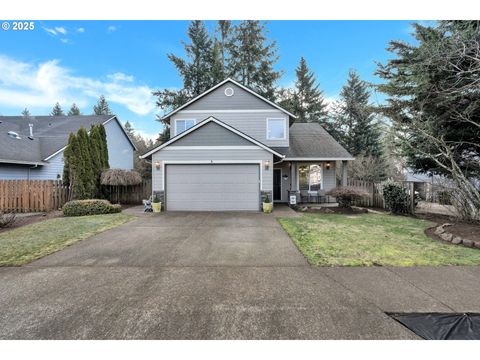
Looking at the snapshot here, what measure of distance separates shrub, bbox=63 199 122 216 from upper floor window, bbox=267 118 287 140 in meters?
9.01

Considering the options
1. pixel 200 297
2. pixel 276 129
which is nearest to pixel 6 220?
pixel 200 297

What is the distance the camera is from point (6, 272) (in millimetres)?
3711

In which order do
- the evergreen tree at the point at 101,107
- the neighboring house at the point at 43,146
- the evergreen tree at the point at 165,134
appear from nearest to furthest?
the neighboring house at the point at 43,146
the evergreen tree at the point at 165,134
the evergreen tree at the point at 101,107

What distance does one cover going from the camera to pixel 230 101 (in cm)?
1312

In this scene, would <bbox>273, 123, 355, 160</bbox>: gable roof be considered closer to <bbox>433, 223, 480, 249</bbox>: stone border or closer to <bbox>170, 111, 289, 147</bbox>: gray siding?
<bbox>170, 111, 289, 147</bbox>: gray siding

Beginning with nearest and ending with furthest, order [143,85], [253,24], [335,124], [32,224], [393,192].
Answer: [32,224] → [393,192] → [143,85] → [253,24] → [335,124]

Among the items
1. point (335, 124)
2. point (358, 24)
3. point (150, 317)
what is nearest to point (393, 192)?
point (358, 24)

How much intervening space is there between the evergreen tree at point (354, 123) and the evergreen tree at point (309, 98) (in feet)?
6.36

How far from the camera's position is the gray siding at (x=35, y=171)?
1207cm

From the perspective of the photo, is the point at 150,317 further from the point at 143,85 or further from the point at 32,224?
the point at 143,85

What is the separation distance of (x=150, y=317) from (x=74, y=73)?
20.9 meters

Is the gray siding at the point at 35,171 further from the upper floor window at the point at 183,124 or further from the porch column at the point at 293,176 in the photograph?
the porch column at the point at 293,176

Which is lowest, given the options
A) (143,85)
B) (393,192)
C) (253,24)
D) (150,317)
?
(150,317)

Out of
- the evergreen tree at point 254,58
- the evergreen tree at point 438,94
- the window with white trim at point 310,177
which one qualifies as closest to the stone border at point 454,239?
the evergreen tree at point 438,94
